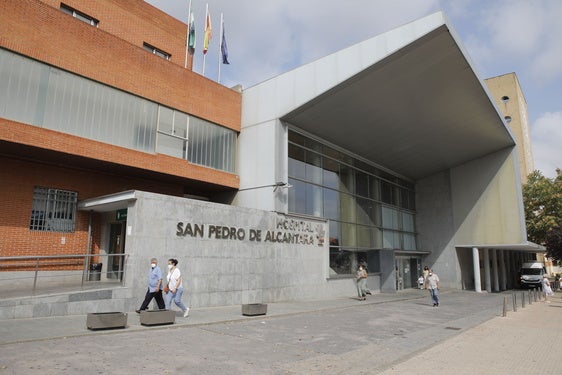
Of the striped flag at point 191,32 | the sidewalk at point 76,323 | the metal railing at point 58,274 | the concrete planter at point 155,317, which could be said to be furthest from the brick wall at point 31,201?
the striped flag at point 191,32

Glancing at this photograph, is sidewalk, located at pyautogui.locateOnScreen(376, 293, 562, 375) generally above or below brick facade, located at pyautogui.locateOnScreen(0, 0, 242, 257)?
below

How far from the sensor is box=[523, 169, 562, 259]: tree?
42.6 metres

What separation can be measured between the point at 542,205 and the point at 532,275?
7554mm

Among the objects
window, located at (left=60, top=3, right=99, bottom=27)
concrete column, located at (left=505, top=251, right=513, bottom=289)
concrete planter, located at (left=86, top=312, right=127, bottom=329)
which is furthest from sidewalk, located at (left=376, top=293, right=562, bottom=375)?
concrete column, located at (left=505, top=251, right=513, bottom=289)

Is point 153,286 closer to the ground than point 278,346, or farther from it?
farther from it

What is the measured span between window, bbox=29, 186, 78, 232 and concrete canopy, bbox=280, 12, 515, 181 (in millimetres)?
10339

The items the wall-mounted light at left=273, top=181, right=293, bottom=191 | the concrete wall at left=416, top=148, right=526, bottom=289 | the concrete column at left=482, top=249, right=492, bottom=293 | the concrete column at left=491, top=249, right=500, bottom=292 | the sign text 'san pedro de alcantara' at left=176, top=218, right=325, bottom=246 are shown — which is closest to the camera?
the sign text 'san pedro de alcantara' at left=176, top=218, right=325, bottom=246

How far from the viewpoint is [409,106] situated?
23438 mm

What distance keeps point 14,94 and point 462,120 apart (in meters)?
24.1

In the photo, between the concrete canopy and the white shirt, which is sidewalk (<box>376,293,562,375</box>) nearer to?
the white shirt

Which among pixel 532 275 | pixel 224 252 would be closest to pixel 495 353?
pixel 224 252

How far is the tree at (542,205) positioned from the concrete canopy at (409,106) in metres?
15.8

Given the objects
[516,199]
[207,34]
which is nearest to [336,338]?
Answer: [207,34]

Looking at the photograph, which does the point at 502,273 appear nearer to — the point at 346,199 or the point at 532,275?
the point at 532,275
